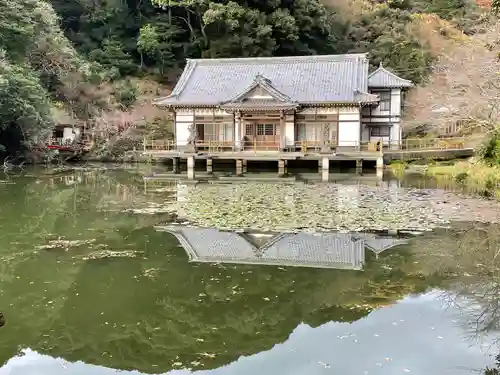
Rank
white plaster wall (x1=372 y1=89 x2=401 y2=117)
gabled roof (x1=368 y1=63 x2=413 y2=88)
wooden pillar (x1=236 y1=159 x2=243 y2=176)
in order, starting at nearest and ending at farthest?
wooden pillar (x1=236 y1=159 x2=243 y2=176)
gabled roof (x1=368 y1=63 x2=413 y2=88)
white plaster wall (x1=372 y1=89 x2=401 y2=117)

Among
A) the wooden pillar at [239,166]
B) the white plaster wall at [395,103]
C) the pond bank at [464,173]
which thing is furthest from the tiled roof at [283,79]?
the pond bank at [464,173]

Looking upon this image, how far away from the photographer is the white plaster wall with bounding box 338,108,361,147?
25.1 m

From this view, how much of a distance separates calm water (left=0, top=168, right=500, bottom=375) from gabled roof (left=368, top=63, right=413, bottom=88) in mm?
16613

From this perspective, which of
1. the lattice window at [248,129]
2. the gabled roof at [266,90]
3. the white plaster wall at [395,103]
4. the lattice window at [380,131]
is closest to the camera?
the gabled roof at [266,90]

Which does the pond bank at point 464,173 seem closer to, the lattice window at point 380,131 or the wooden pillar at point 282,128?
the lattice window at point 380,131

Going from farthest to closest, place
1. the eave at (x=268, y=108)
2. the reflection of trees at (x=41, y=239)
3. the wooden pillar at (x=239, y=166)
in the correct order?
the eave at (x=268, y=108)
the wooden pillar at (x=239, y=166)
the reflection of trees at (x=41, y=239)

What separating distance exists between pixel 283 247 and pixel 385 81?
19.6 meters

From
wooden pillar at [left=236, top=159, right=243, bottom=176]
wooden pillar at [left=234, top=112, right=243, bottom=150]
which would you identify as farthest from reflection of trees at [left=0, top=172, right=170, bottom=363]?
wooden pillar at [left=234, top=112, right=243, bottom=150]

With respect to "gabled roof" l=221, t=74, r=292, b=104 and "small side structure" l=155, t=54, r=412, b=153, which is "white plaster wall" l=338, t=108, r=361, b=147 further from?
"gabled roof" l=221, t=74, r=292, b=104

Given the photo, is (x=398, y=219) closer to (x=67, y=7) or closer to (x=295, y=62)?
(x=295, y=62)

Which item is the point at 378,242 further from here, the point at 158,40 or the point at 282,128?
the point at 158,40

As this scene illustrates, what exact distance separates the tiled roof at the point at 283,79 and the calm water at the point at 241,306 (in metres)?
15.2

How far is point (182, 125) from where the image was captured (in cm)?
2752

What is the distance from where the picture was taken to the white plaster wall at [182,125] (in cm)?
2744
